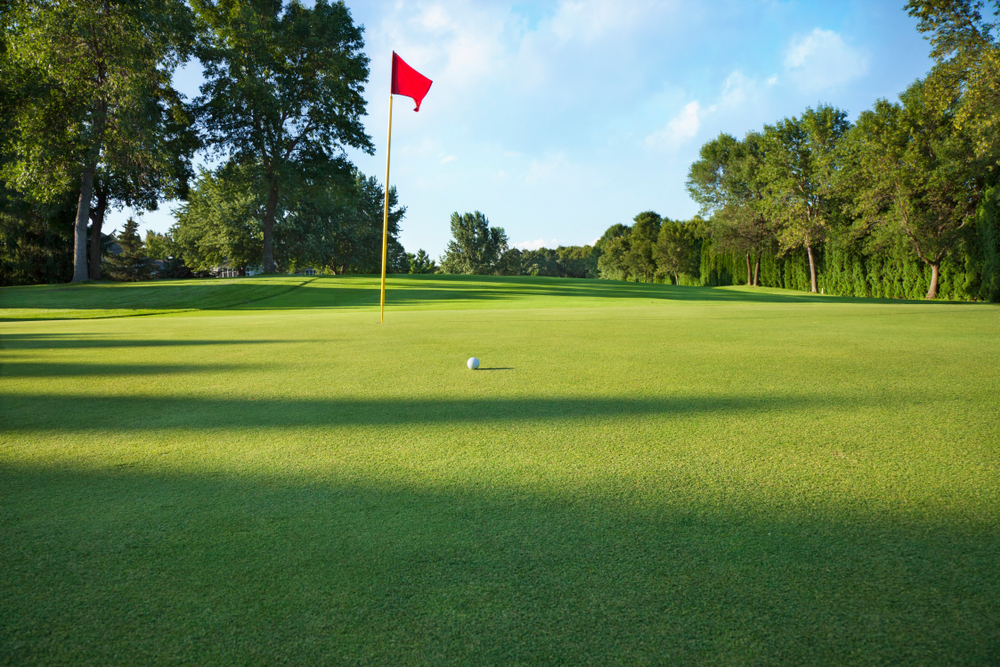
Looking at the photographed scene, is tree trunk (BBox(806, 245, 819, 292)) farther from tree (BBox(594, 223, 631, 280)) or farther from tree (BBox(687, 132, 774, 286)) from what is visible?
tree (BBox(594, 223, 631, 280))

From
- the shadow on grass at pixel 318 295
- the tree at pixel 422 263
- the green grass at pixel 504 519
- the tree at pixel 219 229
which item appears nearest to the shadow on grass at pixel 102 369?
the green grass at pixel 504 519

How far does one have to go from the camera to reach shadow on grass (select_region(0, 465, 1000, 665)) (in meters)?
1.13

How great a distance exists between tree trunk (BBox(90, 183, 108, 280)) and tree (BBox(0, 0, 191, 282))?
9.28 metres

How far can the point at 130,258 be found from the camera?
51.8 meters

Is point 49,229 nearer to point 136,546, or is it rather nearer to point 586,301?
point 586,301

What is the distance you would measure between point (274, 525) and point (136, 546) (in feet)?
1.19

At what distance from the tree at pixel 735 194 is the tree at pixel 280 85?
24.9m

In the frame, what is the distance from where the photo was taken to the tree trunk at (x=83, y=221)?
23344 mm

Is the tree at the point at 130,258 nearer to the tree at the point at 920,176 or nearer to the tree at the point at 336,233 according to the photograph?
the tree at the point at 336,233

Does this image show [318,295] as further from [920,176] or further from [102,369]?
[920,176]

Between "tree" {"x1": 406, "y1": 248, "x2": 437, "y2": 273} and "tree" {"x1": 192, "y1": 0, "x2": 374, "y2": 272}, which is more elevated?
"tree" {"x1": 192, "y1": 0, "x2": 374, "y2": 272}

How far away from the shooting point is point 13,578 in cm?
141

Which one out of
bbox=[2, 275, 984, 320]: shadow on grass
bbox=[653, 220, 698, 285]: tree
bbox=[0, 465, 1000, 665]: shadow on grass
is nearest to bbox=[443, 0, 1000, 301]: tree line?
bbox=[2, 275, 984, 320]: shadow on grass

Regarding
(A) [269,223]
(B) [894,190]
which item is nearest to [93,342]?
(A) [269,223]
